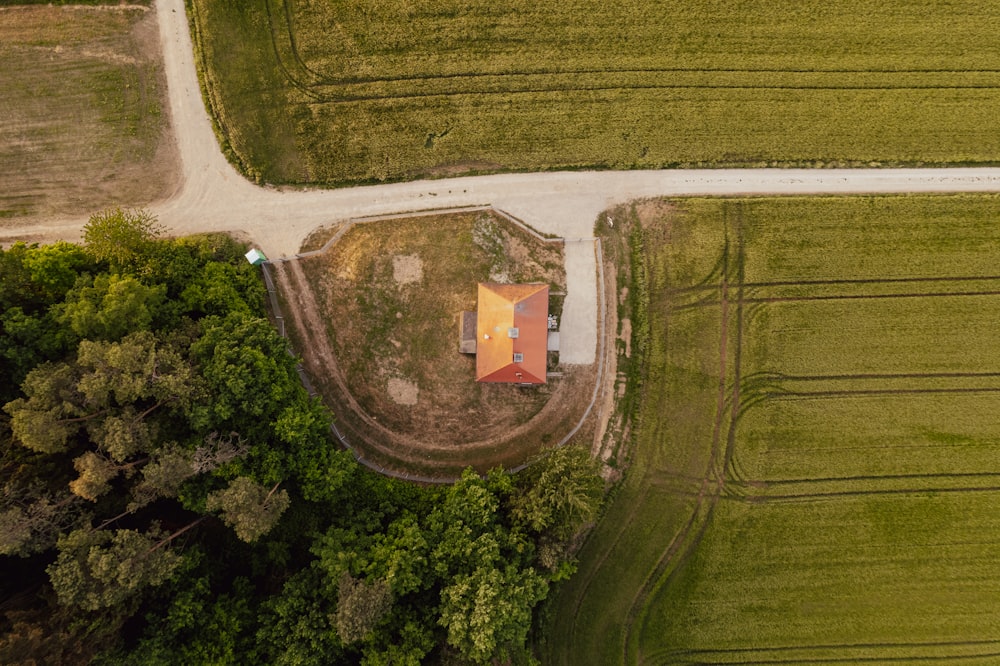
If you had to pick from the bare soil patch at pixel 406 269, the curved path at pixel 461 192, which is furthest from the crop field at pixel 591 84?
the bare soil patch at pixel 406 269

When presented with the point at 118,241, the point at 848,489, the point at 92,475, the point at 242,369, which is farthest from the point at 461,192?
the point at 848,489

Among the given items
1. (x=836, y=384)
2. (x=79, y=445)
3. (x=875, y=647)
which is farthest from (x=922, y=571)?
(x=79, y=445)

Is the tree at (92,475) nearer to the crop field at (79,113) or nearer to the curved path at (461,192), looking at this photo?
the curved path at (461,192)

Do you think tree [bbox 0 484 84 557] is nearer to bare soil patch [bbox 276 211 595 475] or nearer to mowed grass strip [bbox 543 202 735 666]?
bare soil patch [bbox 276 211 595 475]

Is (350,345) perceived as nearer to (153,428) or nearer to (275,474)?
(275,474)

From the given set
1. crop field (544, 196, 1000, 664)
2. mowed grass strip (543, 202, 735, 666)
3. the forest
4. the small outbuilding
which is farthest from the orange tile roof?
the small outbuilding
